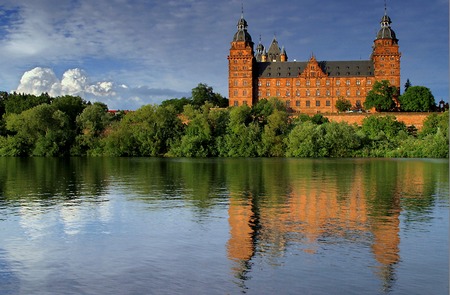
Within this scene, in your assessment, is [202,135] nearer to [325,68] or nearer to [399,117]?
[399,117]

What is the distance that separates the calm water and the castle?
266 feet

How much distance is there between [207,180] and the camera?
30.4 m

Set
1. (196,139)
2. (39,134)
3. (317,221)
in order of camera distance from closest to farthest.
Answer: (317,221)
(196,139)
(39,134)

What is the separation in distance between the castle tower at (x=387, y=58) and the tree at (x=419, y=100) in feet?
38.2

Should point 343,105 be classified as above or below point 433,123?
above

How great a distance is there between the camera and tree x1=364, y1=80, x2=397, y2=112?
9150cm

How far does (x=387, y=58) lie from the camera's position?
334ft

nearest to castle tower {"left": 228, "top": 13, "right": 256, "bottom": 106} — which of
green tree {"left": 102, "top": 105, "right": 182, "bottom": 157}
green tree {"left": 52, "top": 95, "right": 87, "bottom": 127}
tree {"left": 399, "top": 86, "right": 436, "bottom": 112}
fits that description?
tree {"left": 399, "top": 86, "right": 436, "bottom": 112}

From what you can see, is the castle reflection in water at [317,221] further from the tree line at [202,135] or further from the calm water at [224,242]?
the tree line at [202,135]

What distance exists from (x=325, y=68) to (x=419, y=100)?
23.7 m

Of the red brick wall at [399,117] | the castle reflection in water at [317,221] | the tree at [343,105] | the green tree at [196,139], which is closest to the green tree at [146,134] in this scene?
the green tree at [196,139]

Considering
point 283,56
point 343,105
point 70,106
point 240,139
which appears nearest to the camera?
point 240,139

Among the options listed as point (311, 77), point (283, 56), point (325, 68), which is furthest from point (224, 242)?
point (283, 56)

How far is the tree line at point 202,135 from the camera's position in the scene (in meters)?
67.6
